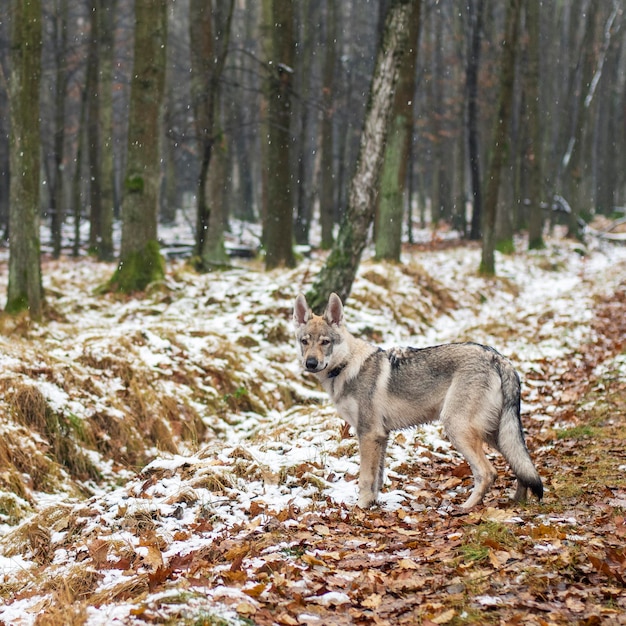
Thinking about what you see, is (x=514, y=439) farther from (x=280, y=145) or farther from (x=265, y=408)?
(x=280, y=145)

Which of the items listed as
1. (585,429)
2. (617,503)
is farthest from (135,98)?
(617,503)

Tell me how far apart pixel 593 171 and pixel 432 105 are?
57.8 ft

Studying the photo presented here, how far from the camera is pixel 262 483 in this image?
20.3 feet

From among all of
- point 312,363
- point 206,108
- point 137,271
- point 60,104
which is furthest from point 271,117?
point 312,363

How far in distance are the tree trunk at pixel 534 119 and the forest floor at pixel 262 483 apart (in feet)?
43.1

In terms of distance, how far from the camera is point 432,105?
33.2 meters

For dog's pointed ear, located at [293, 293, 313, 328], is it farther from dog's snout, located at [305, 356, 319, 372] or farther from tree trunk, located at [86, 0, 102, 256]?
tree trunk, located at [86, 0, 102, 256]

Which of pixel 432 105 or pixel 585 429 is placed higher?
pixel 432 105

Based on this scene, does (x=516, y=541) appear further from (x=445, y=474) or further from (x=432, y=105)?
(x=432, y=105)

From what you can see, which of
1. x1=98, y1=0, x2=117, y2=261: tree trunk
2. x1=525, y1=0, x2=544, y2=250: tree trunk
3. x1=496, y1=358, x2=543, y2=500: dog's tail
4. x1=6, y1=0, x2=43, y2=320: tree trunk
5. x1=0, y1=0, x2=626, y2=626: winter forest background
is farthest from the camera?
x1=525, y1=0, x2=544, y2=250: tree trunk

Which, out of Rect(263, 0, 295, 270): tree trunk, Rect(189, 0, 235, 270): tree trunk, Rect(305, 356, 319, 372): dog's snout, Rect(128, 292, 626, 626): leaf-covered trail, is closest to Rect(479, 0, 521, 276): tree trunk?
Rect(263, 0, 295, 270): tree trunk

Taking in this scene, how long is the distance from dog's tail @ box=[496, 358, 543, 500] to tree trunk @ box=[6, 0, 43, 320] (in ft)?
30.3

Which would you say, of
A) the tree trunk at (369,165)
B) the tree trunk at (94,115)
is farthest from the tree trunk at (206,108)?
the tree trunk at (369,165)

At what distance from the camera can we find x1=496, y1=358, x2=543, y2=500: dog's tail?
521 centimetres
